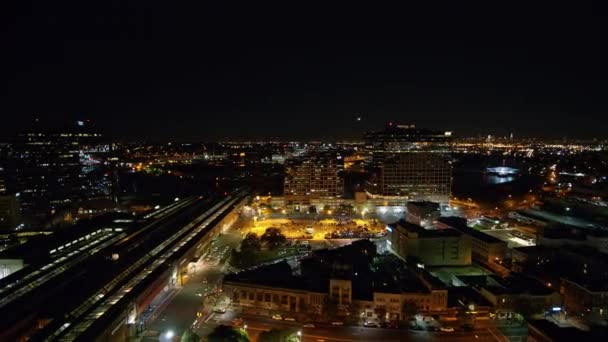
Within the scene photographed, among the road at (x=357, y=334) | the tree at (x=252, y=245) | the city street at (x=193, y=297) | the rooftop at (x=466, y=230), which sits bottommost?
the road at (x=357, y=334)

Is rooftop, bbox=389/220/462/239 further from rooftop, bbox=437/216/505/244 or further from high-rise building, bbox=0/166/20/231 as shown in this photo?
high-rise building, bbox=0/166/20/231

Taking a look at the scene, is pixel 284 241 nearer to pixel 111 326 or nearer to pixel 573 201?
pixel 111 326

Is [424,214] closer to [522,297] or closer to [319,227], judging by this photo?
[319,227]

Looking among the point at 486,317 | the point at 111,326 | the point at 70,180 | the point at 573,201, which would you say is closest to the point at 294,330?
the point at 111,326

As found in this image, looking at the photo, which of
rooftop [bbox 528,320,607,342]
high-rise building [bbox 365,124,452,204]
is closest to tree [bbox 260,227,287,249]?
rooftop [bbox 528,320,607,342]

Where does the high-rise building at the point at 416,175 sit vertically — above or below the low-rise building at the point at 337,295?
above

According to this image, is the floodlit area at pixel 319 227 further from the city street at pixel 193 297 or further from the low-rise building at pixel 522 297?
the low-rise building at pixel 522 297

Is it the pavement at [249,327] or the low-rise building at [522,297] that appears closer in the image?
the pavement at [249,327]

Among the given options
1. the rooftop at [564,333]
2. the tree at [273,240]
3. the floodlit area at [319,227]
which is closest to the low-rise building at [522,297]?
the rooftop at [564,333]
